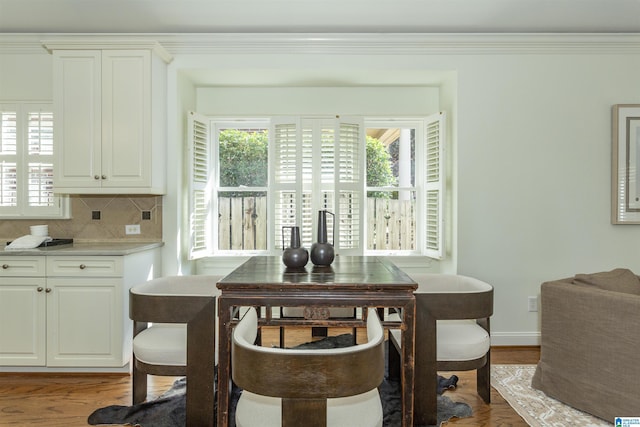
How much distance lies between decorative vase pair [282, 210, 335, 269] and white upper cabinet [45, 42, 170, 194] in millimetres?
1529

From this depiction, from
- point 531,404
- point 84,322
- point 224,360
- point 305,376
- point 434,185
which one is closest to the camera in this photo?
point 305,376

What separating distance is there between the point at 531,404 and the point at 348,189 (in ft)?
7.58

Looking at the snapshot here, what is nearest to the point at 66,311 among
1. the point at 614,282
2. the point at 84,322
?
the point at 84,322

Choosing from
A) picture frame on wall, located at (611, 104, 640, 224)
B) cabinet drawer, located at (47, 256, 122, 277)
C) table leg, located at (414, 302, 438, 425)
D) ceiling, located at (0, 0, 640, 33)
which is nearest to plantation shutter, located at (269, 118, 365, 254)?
ceiling, located at (0, 0, 640, 33)

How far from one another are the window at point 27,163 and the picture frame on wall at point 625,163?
500 cm

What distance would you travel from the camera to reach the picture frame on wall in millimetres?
3496

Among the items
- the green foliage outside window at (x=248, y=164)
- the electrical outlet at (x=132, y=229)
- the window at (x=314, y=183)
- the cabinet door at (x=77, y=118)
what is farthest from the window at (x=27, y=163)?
the green foliage outside window at (x=248, y=164)

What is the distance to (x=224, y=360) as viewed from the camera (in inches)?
74.8

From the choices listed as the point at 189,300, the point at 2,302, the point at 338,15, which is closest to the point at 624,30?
the point at 338,15

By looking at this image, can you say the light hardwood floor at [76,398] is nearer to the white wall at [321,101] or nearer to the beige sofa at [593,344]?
the beige sofa at [593,344]

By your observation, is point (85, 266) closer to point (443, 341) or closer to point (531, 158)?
point (443, 341)

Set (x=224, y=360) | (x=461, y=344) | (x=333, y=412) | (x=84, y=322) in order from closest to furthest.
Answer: (x=333, y=412) < (x=224, y=360) < (x=461, y=344) < (x=84, y=322)

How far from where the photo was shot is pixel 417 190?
423 centimetres

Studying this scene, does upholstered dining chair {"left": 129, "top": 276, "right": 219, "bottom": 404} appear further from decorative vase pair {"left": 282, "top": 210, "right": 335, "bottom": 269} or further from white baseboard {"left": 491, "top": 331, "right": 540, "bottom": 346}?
white baseboard {"left": 491, "top": 331, "right": 540, "bottom": 346}
